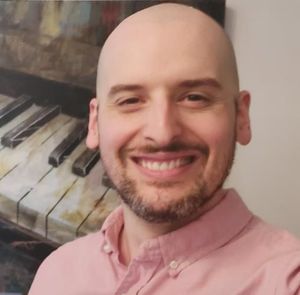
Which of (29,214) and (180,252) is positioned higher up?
(180,252)

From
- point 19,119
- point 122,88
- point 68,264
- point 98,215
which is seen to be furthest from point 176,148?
point 19,119

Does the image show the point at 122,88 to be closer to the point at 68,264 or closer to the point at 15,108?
the point at 68,264

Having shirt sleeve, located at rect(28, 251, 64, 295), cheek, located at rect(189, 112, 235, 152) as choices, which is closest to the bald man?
cheek, located at rect(189, 112, 235, 152)

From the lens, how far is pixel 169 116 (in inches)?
30.0

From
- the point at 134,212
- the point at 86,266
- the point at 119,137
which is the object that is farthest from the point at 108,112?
the point at 86,266

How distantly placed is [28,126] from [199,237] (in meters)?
0.61

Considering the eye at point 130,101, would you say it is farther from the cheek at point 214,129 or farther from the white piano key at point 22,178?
the white piano key at point 22,178

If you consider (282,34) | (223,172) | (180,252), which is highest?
(282,34)

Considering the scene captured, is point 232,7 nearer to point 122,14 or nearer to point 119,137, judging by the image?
point 122,14

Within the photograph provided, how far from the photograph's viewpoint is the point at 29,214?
1.23 m

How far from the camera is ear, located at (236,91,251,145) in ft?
2.83

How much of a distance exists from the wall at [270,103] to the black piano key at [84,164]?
0.34 metres

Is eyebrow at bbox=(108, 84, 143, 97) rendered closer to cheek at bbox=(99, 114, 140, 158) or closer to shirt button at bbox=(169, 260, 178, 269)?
cheek at bbox=(99, 114, 140, 158)

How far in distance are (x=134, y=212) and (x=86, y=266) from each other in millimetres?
178
